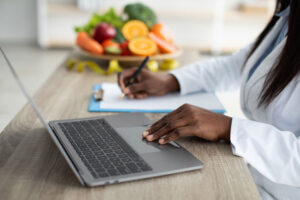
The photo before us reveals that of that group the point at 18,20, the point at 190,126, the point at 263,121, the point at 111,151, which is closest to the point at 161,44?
the point at 263,121

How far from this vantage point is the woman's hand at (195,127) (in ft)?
3.18

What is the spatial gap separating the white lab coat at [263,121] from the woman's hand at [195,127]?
3cm

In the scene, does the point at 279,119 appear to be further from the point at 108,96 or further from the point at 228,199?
the point at 108,96

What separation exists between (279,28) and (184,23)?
394 centimetres

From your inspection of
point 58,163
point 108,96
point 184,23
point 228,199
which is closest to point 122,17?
point 108,96

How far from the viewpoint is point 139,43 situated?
5.96 feet

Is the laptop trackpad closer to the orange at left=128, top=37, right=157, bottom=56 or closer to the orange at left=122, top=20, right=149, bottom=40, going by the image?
the orange at left=128, top=37, right=157, bottom=56

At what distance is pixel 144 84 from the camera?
138 cm

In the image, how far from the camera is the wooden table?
2.49 feet

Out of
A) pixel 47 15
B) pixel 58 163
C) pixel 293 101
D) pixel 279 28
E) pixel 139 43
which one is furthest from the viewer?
pixel 47 15

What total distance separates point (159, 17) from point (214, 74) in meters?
3.60

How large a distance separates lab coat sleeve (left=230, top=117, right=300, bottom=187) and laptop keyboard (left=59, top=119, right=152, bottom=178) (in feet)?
0.78

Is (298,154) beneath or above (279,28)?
beneath

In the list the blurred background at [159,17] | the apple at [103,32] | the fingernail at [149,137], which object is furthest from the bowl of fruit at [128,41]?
the blurred background at [159,17]
